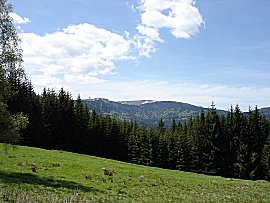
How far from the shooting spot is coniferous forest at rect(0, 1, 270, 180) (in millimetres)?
77562

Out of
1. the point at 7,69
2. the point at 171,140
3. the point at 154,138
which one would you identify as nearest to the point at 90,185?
the point at 7,69

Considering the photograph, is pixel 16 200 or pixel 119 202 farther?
pixel 119 202

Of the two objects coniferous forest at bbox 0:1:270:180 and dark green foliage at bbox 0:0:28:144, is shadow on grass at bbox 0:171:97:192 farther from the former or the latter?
coniferous forest at bbox 0:1:270:180

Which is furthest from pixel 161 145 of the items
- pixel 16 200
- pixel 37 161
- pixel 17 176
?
pixel 16 200

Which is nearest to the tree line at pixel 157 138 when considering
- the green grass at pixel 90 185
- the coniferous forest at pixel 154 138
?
the coniferous forest at pixel 154 138

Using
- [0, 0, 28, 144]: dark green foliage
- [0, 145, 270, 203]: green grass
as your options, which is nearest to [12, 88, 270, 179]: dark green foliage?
[0, 145, 270, 203]: green grass

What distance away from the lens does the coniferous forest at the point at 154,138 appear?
77562 millimetres

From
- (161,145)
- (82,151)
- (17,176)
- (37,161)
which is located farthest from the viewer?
(161,145)

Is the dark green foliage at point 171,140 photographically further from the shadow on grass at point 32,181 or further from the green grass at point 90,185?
the shadow on grass at point 32,181

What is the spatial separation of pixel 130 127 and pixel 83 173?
77482 mm

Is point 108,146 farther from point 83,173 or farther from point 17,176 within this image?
point 17,176

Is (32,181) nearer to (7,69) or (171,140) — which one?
(7,69)

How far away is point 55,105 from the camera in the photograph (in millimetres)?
88188

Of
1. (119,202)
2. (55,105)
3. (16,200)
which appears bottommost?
(119,202)
